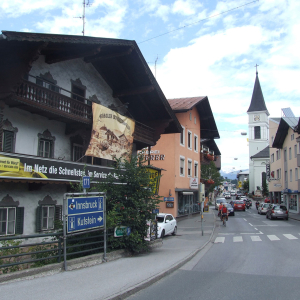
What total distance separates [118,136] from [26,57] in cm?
666

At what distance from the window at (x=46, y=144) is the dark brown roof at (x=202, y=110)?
758 inches

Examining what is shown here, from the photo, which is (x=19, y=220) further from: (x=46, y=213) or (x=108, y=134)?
(x=108, y=134)

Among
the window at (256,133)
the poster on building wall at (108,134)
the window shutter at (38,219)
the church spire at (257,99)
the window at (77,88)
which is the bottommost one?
the window shutter at (38,219)

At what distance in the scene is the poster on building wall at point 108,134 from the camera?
15.7 meters

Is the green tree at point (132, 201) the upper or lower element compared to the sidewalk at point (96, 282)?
upper

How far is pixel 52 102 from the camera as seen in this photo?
1355 centimetres

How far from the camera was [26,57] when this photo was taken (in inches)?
463

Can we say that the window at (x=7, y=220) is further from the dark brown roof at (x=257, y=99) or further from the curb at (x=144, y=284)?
the dark brown roof at (x=257, y=99)

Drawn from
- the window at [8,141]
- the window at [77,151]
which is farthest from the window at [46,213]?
the window at [77,151]

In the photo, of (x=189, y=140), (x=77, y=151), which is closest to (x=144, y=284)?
(x=77, y=151)

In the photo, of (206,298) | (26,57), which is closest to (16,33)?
(26,57)

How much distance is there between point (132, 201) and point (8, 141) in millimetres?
5226

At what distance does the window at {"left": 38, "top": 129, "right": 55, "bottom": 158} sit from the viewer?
14487mm

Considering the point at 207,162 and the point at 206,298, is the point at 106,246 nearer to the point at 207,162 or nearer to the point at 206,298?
the point at 206,298
